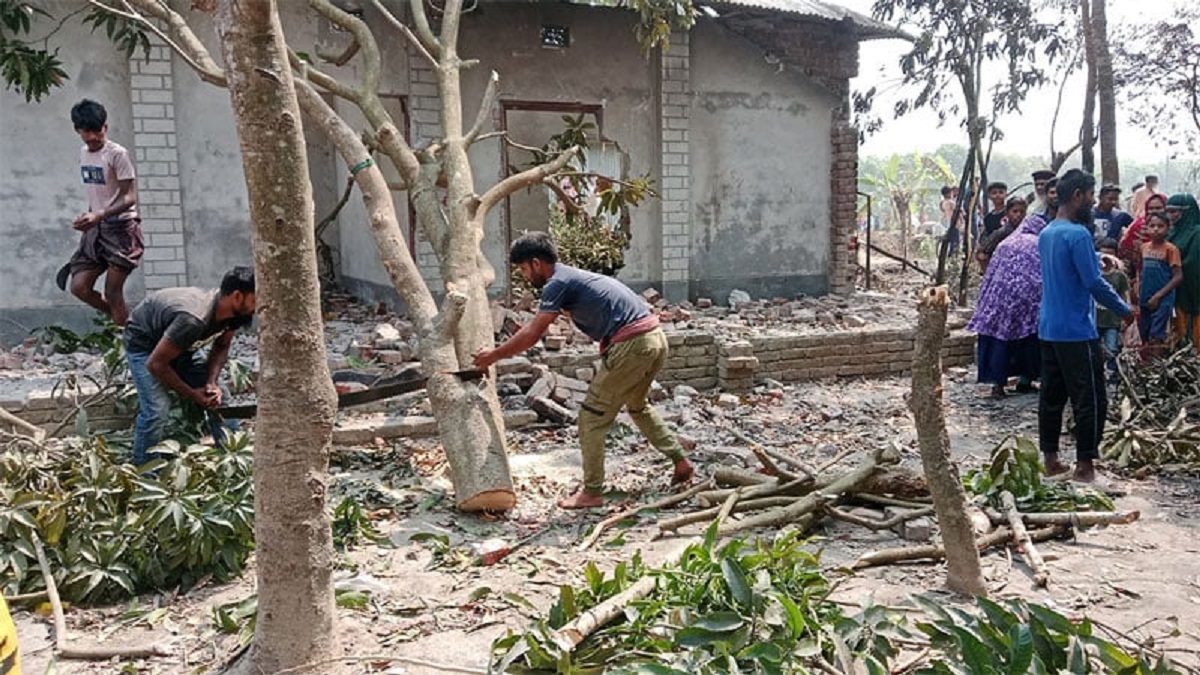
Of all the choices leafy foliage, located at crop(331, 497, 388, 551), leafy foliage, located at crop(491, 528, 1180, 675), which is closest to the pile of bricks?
leafy foliage, located at crop(331, 497, 388, 551)

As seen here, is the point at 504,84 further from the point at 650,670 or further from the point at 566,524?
the point at 650,670

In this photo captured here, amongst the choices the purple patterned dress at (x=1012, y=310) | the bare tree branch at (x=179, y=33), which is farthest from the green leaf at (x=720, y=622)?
the purple patterned dress at (x=1012, y=310)

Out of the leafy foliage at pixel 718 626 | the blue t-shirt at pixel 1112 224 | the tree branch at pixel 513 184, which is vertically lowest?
the leafy foliage at pixel 718 626

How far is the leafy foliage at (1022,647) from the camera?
8.00 feet

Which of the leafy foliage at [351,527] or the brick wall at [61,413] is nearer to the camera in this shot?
the leafy foliage at [351,527]

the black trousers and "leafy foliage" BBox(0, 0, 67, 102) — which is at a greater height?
"leafy foliage" BBox(0, 0, 67, 102)

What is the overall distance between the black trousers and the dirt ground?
0.38 meters

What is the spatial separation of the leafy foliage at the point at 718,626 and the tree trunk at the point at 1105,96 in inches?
408

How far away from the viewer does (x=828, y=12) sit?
10344mm

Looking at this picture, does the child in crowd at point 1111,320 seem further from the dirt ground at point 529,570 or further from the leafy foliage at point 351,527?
the leafy foliage at point 351,527

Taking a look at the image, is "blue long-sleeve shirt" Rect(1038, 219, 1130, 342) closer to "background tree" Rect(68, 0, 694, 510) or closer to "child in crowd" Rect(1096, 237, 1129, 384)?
"child in crowd" Rect(1096, 237, 1129, 384)

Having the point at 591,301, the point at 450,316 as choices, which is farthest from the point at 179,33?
the point at 591,301

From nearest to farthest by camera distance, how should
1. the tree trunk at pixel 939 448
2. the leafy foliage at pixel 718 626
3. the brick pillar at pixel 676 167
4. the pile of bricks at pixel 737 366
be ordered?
the leafy foliage at pixel 718 626 → the tree trunk at pixel 939 448 → the pile of bricks at pixel 737 366 → the brick pillar at pixel 676 167

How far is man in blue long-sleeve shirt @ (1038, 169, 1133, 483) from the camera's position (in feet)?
16.0
